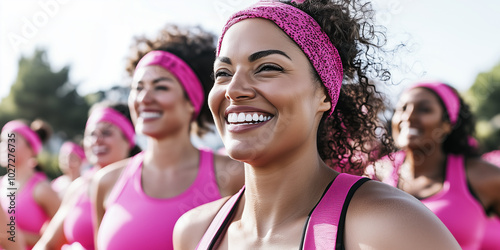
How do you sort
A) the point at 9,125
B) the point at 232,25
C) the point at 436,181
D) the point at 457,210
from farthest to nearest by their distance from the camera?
the point at 9,125 < the point at 436,181 < the point at 457,210 < the point at 232,25

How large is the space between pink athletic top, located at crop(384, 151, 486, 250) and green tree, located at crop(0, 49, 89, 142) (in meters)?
32.2

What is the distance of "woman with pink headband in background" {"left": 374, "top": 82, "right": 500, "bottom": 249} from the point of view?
13.4ft

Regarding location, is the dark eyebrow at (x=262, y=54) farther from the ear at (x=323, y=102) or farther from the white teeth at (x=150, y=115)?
the white teeth at (x=150, y=115)

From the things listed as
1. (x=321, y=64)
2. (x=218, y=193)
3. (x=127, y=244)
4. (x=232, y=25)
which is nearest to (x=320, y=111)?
(x=321, y=64)

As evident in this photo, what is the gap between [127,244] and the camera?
3076 millimetres

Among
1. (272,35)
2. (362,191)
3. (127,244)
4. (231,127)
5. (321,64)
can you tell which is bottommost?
(127,244)

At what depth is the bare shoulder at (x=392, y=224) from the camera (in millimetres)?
1588

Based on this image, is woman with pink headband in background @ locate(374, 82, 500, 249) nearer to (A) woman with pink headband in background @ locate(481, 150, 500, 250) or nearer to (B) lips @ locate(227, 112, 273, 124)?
(A) woman with pink headband in background @ locate(481, 150, 500, 250)

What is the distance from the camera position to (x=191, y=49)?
3779 mm

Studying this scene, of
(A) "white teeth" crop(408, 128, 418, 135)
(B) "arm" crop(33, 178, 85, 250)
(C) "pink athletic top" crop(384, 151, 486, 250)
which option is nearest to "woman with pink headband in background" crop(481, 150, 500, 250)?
(C) "pink athletic top" crop(384, 151, 486, 250)

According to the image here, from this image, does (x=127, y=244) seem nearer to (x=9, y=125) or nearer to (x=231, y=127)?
(x=231, y=127)

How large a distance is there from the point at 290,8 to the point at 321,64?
29cm

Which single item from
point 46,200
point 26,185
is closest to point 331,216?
point 46,200

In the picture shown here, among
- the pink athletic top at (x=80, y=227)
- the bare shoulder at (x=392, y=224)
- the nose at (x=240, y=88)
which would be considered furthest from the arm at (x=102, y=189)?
the bare shoulder at (x=392, y=224)
